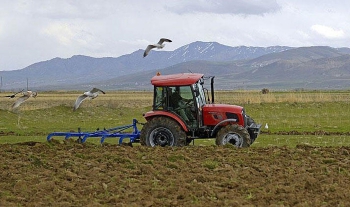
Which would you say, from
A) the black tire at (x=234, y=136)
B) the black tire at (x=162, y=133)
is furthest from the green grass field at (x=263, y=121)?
the black tire at (x=162, y=133)

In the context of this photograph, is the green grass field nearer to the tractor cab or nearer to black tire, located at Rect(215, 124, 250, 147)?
black tire, located at Rect(215, 124, 250, 147)

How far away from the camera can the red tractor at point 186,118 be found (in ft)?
63.2

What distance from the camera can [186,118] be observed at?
19.5 meters

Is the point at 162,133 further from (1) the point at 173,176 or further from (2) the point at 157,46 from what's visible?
(1) the point at 173,176

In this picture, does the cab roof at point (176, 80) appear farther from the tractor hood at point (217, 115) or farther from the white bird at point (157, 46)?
the white bird at point (157, 46)

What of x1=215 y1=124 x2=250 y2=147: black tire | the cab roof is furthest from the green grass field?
the cab roof

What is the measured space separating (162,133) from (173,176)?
5.24 metres

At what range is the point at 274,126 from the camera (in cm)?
3222

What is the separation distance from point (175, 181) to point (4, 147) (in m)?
8.45

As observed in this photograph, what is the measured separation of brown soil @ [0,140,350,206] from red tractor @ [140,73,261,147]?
58cm

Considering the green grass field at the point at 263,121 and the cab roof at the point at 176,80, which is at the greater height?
the cab roof at the point at 176,80

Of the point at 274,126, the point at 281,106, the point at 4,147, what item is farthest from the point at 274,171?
the point at 281,106

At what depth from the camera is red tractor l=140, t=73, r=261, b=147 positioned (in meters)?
19.2

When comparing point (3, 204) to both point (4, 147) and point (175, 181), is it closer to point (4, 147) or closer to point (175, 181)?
point (175, 181)
